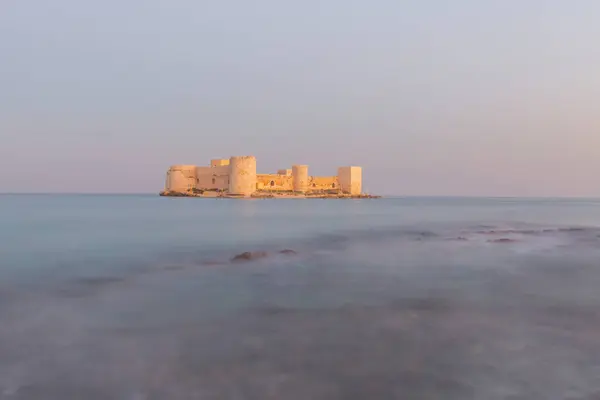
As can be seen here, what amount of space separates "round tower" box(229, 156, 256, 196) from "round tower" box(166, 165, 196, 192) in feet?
27.1

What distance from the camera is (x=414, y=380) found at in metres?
3.62

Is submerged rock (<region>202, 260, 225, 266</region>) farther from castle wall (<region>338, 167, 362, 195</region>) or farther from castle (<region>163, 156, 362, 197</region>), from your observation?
castle wall (<region>338, 167, 362, 195</region>)

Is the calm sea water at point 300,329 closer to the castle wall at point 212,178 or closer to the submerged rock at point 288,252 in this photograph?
the submerged rock at point 288,252

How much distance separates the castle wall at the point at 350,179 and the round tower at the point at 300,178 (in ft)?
19.6

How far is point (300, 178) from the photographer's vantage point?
203ft

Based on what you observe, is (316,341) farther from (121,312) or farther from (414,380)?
(121,312)

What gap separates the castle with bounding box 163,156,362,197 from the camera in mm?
55562

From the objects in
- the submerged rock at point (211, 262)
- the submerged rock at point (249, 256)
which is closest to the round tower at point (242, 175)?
the submerged rock at point (249, 256)

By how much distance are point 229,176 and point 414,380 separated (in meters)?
55.8

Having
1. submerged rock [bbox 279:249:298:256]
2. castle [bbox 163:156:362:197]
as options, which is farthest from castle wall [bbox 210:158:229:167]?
submerged rock [bbox 279:249:298:256]

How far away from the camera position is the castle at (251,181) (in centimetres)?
5556

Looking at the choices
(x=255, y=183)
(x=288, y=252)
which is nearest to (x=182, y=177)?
(x=255, y=183)

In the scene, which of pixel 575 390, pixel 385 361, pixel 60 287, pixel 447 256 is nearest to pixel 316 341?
pixel 385 361

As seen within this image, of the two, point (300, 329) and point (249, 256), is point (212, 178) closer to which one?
point (249, 256)
